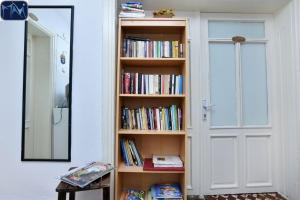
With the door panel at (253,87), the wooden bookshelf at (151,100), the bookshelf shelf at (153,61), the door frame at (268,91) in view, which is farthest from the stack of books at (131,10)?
the door panel at (253,87)

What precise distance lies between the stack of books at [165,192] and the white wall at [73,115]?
50 centimetres

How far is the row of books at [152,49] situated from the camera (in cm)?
182

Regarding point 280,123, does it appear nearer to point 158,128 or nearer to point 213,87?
point 213,87

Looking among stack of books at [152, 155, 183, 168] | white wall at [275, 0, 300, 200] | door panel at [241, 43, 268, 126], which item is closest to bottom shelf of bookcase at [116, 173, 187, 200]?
stack of books at [152, 155, 183, 168]

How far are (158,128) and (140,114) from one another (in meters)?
0.20

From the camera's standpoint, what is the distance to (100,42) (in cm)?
184

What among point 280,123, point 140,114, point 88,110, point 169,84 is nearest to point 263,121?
point 280,123

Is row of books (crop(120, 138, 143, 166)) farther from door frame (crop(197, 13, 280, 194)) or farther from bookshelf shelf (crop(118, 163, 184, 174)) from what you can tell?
door frame (crop(197, 13, 280, 194))

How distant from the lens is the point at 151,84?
182 centimetres

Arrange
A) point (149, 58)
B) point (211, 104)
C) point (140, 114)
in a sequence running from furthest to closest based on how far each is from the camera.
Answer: point (211, 104), point (140, 114), point (149, 58)

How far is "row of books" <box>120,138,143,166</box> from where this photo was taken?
183cm

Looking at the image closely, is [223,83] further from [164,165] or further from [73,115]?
[73,115]

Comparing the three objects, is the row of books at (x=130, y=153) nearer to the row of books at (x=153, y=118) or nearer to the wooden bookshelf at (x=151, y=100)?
the wooden bookshelf at (x=151, y=100)

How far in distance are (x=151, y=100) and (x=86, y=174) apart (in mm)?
873
